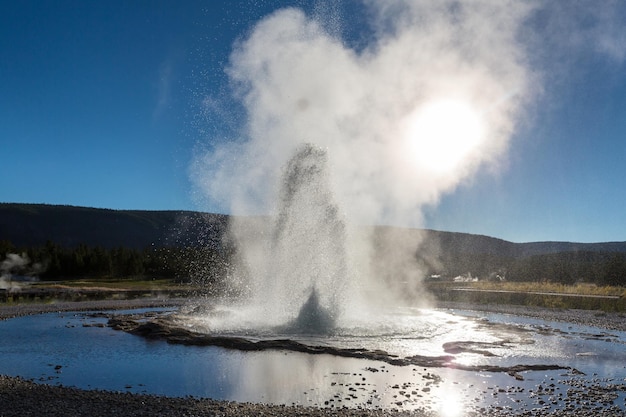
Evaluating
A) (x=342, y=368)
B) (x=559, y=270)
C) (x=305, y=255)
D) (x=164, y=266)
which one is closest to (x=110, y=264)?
(x=164, y=266)

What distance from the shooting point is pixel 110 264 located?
81.9m

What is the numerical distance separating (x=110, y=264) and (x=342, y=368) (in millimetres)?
71065

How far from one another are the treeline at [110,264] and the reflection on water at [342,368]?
51692 millimetres

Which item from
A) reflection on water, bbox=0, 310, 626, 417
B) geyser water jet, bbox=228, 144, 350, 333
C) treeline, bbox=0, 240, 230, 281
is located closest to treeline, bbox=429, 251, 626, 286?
treeline, bbox=0, 240, 230, 281

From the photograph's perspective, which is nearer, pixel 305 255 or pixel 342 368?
pixel 342 368

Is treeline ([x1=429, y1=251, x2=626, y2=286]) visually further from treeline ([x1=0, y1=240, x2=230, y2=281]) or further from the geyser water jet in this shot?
the geyser water jet

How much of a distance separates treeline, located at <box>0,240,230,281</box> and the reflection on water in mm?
51692

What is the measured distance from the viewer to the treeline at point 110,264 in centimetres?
7669

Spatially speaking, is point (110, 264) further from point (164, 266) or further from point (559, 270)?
point (559, 270)

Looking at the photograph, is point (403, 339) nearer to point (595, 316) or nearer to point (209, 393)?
point (209, 393)

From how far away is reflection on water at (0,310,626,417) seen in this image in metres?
14.9

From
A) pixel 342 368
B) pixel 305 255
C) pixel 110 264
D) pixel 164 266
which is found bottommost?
pixel 342 368

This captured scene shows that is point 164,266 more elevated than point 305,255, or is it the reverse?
point 305,255

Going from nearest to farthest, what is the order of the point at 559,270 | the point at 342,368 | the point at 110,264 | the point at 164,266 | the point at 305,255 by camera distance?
the point at 342,368 → the point at 305,255 → the point at 559,270 → the point at 110,264 → the point at 164,266
